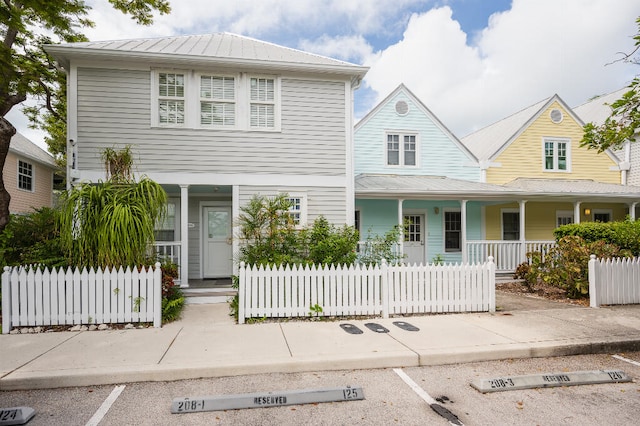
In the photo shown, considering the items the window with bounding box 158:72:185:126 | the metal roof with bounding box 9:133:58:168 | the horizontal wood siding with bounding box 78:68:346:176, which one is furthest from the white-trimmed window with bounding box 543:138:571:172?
the metal roof with bounding box 9:133:58:168

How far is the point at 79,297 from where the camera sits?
18.4 feet

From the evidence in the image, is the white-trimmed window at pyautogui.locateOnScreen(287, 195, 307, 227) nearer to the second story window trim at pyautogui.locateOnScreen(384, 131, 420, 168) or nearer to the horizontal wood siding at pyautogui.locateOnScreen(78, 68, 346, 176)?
the horizontal wood siding at pyautogui.locateOnScreen(78, 68, 346, 176)

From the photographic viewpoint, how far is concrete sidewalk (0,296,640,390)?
3.94 metres

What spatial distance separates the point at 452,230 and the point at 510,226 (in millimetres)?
2471

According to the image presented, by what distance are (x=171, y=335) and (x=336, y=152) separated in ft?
19.0

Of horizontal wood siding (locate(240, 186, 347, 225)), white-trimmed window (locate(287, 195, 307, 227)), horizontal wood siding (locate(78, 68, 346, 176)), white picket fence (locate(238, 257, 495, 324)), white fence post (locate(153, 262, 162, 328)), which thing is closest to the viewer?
white fence post (locate(153, 262, 162, 328))

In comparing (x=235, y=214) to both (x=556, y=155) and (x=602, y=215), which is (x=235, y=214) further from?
(x=602, y=215)

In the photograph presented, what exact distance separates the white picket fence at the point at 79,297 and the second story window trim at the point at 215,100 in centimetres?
411

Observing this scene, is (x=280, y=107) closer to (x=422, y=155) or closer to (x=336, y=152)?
(x=336, y=152)

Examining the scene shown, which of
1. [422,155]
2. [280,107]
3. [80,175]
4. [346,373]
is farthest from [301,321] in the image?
[422,155]

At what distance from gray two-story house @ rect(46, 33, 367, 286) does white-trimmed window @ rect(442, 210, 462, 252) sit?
18.9ft

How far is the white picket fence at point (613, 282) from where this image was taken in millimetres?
7035

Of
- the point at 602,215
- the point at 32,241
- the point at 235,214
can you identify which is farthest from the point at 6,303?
the point at 602,215

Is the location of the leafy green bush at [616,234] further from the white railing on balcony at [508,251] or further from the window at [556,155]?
the window at [556,155]
